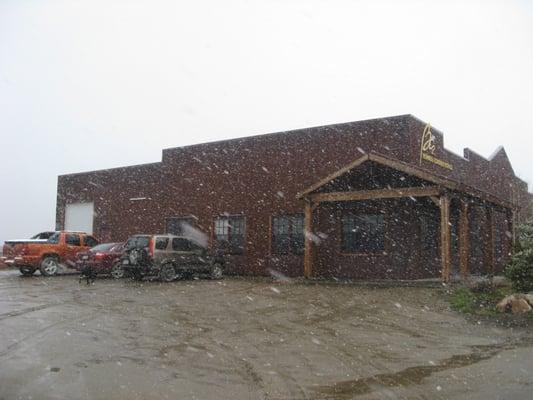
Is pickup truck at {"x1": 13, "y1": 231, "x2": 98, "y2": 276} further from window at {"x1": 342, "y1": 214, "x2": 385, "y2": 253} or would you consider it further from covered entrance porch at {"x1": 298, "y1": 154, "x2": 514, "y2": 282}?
window at {"x1": 342, "y1": 214, "x2": 385, "y2": 253}

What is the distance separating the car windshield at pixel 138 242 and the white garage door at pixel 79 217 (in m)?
11.9

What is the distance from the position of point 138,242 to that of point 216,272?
338 centimetres

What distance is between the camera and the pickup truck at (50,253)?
761 inches

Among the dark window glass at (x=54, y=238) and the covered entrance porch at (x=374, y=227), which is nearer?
the covered entrance porch at (x=374, y=227)

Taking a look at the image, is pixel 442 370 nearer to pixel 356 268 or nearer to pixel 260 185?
pixel 356 268

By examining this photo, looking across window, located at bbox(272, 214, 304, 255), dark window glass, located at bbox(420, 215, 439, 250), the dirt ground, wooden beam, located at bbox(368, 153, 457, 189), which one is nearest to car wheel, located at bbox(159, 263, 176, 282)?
the dirt ground

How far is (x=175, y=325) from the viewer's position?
9758mm

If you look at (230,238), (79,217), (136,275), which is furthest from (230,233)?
(79,217)

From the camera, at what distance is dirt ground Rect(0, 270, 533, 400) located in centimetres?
584

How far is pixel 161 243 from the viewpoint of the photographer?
17188 millimetres

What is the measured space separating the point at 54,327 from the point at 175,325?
7.18 ft

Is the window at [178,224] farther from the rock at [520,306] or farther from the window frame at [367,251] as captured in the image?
the rock at [520,306]

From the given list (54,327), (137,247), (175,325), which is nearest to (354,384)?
(175,325)

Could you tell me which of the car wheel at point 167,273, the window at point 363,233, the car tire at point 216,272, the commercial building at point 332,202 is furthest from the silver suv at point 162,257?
the window at point 363,233
